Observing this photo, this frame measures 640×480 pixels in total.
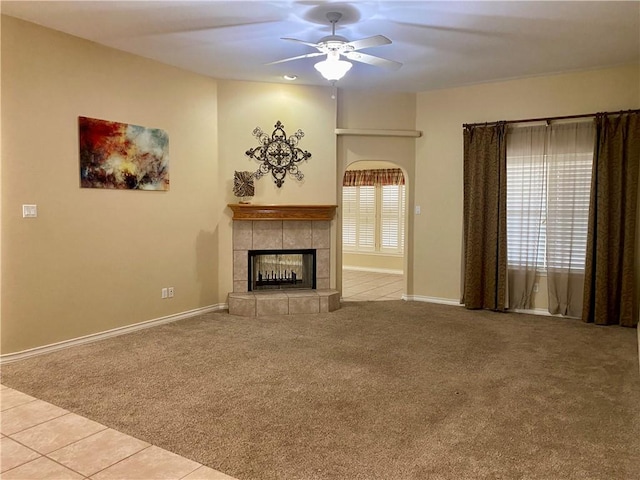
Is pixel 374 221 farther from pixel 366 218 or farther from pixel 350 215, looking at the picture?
pixel 350 215

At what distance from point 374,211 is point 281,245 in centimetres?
412

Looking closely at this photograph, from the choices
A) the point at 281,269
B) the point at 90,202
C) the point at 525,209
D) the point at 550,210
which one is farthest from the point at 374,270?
the point at 90,202

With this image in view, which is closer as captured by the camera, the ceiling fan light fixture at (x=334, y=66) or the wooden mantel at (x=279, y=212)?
the ceiling fan light fixture at (x=334, y=66)

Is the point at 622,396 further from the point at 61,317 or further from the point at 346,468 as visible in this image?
the point at 61,317

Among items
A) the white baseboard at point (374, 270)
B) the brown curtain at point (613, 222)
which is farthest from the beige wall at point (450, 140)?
the white baseboard at point (374, 270)

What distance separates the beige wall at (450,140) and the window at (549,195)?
31 cm

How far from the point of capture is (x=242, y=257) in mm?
5887

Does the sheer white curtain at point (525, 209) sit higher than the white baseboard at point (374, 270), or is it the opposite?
the sheer white curtain at point (525, 209)

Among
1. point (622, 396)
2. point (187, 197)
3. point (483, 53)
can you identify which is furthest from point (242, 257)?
point (622, 396)

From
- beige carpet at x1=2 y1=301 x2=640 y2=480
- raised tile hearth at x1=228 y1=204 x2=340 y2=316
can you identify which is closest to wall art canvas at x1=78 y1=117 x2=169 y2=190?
raised tile hearth at x1=228 y1=204 x2=340 y2=316

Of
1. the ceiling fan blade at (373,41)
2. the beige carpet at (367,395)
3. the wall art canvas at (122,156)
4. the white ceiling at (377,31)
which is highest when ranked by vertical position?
the white ceiling at (377,31)

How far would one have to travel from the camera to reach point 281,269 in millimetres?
6129

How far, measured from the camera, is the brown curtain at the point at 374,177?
30.4ft

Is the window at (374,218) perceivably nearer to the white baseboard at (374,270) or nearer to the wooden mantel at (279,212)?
the white baseboard at (374,270)
